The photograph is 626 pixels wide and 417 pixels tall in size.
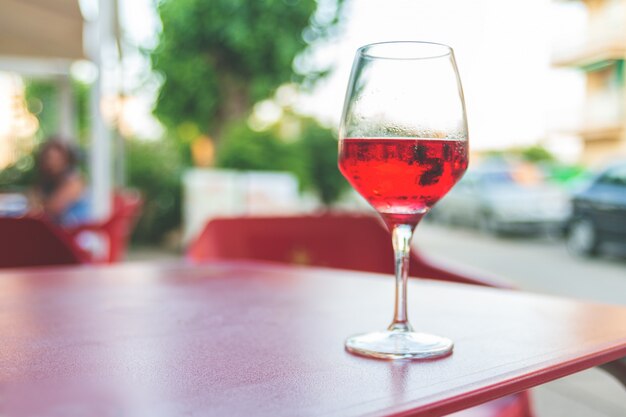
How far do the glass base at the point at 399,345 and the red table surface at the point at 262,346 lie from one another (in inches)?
0.5

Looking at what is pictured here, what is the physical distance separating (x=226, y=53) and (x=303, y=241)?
9542mm

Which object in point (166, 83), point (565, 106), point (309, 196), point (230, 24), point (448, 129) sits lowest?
point (309, 196)

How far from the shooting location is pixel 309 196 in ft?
28.6

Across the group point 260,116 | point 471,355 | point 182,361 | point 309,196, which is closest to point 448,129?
point 471,355

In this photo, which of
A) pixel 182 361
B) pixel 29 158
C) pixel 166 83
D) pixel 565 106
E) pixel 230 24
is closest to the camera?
pixel 182 361

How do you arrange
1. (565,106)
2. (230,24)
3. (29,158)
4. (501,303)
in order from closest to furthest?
(501,303)
(565,106)
(29,158)
(230,24)

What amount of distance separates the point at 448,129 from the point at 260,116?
11.0 m

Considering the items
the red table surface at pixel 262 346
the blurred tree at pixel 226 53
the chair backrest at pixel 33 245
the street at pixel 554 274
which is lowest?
the street at pixel 554 274

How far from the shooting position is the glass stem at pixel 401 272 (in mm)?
599

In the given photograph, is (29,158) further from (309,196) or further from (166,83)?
(166,83)

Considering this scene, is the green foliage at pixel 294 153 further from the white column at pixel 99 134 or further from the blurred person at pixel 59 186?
the blurred person at pixel 59 186

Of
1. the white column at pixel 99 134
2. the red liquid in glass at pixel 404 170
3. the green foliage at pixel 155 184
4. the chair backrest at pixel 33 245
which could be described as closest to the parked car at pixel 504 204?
the green foliage at pixel 155 184

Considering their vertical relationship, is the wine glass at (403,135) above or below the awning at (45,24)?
below

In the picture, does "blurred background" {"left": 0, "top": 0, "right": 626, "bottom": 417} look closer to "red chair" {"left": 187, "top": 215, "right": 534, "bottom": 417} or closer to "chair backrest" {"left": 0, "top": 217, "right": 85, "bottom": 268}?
"red chair" {"left": 187, "top": 215, "right": 534, "bottom": 417}
